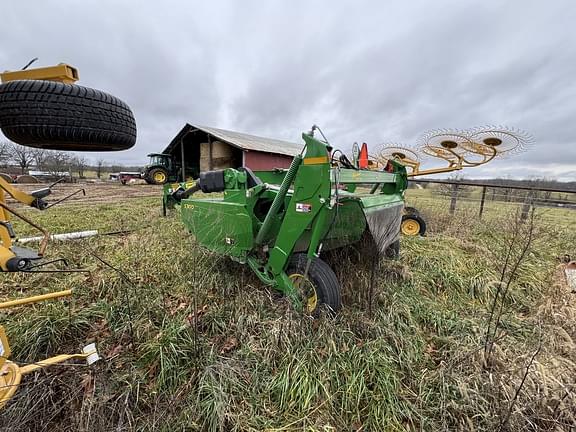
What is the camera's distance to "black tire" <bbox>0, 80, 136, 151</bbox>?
5.46 feet

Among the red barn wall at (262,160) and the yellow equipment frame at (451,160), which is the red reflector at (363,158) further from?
the red barn wall at (262,160)

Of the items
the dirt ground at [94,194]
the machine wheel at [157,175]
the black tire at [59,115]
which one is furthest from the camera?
the machine wheel at [157,175]

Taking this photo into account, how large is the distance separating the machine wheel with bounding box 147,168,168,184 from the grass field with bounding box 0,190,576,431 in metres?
17.6

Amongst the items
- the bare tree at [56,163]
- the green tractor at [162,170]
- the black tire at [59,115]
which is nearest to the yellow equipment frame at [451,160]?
the black tire at [59,115]

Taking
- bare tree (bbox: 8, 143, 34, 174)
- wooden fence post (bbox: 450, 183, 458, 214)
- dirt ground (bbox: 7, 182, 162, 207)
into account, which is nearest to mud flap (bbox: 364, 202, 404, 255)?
wooden fence post (bbox: 450, 183, 458, 214)

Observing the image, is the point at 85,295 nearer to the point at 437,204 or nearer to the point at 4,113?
the point at 4,113

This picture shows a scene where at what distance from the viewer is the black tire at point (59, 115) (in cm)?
167

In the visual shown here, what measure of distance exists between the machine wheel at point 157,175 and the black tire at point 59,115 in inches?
760

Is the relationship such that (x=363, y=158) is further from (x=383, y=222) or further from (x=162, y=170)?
(x=162, y=170)

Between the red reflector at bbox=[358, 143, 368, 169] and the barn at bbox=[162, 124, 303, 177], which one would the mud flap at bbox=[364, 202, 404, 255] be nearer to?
the red reflector at bbox=[358, 143, 368, 169]

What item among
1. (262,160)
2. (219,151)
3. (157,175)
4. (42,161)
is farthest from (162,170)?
(42,161)

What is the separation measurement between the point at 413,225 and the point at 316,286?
4383 mm

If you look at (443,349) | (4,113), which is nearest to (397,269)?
(443,349)

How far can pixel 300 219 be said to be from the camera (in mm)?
2424
